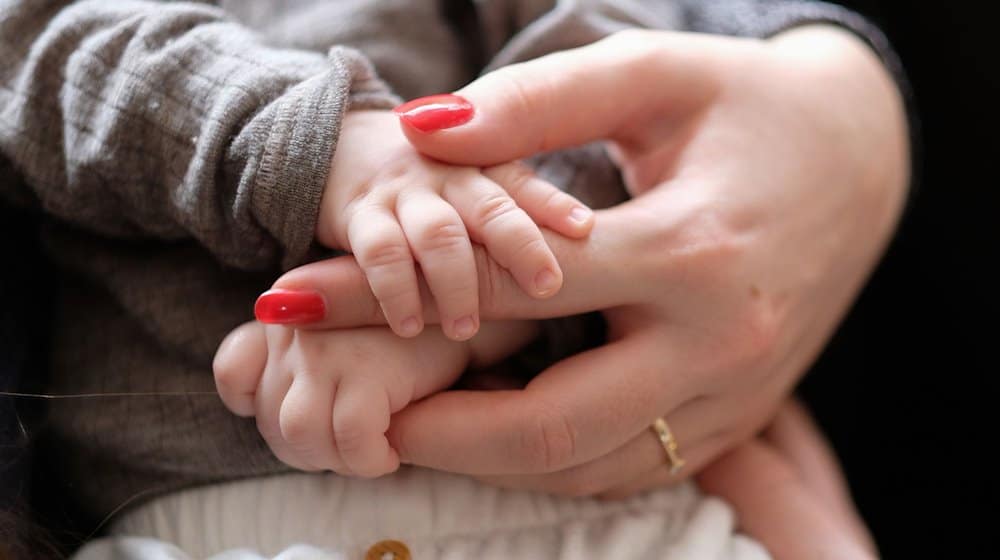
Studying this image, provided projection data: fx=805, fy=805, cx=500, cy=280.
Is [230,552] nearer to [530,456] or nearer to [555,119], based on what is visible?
[530,456]

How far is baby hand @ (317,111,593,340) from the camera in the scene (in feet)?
1.48

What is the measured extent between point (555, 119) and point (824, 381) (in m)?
0.61

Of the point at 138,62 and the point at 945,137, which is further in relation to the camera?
the point at 945,137

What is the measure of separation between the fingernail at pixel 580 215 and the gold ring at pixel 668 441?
165 millimetres

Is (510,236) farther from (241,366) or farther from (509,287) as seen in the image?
(241,366)

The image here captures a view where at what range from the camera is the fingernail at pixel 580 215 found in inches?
19.8

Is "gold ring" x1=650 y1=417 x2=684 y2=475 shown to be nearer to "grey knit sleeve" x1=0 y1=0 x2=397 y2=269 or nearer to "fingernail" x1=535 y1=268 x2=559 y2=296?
"fingernail" x1=535 y1=268 x2=559 y2=296

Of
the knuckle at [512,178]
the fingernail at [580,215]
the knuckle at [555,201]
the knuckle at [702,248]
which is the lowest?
the knuckle at [702,248]

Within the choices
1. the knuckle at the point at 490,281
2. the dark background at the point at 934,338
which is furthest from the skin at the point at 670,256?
the dark background at the point at 934,338

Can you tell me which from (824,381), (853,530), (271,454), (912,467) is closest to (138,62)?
(271,454)

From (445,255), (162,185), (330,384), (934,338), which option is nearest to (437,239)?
(445,255)

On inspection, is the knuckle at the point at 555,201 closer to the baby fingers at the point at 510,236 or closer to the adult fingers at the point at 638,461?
the baby fingers at the point at 510,236

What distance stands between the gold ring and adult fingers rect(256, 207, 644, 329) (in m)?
0.10

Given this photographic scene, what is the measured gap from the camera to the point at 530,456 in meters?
0.52
